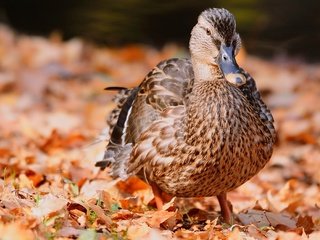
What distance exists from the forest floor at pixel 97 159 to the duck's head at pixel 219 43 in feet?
2.75

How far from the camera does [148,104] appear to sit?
5.65m

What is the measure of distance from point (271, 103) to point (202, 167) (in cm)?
421

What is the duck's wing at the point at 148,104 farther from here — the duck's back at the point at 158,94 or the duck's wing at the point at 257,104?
the duck's wing at the point at 257,104

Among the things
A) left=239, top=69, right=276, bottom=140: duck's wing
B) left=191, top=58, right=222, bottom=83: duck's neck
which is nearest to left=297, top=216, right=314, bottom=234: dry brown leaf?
left=239, top=69, right=276, bottom=140: duck's wing

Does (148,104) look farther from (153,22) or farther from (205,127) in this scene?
(153,22)

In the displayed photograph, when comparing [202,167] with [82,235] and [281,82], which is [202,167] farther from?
[281,82]

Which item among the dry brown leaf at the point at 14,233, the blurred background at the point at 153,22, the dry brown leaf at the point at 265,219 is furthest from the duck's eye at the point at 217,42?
the blurred background at the point at 153,22

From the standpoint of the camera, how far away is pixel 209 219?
18.0 ft

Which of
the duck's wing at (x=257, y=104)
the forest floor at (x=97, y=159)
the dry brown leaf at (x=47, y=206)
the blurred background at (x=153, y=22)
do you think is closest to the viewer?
the dry brown leaf at (x=47, y=206)

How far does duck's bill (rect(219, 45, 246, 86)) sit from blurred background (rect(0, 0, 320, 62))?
7663mm

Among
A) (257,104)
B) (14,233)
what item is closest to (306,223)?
(257,104)


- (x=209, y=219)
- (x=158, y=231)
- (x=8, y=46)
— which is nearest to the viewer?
(x=158, y=231)

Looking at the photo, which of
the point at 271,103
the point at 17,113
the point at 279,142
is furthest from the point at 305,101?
Answer: the point at 17,113

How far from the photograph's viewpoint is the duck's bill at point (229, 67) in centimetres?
496
